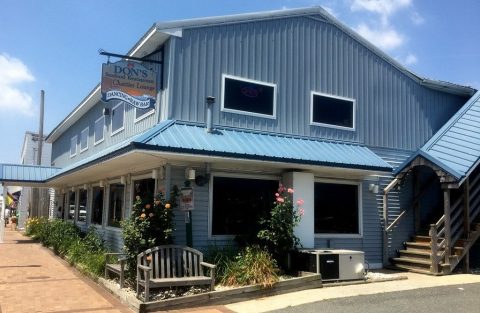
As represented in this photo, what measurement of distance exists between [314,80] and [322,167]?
119 inches

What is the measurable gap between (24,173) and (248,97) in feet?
55.8

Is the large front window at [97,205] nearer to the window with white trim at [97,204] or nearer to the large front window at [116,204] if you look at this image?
the window with white trim at [97,204]

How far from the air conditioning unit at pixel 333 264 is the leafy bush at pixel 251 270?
923 millimetres

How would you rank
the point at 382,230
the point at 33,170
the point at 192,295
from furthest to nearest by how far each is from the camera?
the point at 33,170, the point at 382,230, the point at 192,295

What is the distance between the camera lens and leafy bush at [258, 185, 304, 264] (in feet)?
35.1

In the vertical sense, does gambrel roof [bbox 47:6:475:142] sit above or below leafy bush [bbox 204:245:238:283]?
above

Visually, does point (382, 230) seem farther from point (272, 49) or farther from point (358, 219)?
point (272, 49)

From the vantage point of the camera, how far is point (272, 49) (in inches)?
508

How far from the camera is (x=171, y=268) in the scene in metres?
9.48

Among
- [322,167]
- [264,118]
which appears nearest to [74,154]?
[264,118]

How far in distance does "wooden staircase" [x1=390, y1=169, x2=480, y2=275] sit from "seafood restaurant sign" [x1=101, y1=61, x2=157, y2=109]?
8004mm

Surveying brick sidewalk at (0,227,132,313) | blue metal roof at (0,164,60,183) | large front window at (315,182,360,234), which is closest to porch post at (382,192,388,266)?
large front window at (315,182,360,234)

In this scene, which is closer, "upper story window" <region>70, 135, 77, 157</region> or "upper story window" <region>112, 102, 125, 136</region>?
"upper story window" <region>112, 102, 125, 136</region>

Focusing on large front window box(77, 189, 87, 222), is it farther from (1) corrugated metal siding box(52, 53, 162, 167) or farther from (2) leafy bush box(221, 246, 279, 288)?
(2) leafy bush box(221, 246, 279, 288)
